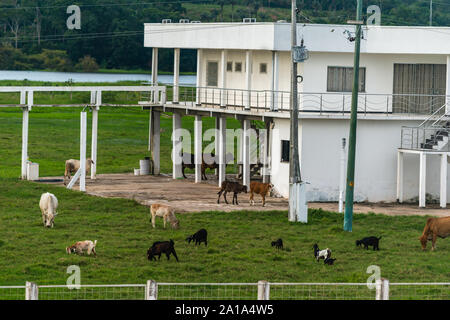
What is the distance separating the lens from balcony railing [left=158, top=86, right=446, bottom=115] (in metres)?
41.8

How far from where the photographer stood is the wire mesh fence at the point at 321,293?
22203 millimetres

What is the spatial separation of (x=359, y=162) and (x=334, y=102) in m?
2.52

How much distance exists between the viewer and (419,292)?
23.7m

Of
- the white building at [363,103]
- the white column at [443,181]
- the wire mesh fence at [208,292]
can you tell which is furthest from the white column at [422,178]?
the wire mesh fence at [208,292]

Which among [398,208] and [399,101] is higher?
[399,101]

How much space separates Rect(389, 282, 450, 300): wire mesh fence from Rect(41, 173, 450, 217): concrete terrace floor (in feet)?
45.4

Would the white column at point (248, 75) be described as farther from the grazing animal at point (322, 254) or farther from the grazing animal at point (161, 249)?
the grazing animal at point (161, 249)

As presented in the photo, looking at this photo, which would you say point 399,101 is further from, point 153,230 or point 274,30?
point 153,230

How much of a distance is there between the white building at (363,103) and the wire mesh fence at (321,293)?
16.7 m

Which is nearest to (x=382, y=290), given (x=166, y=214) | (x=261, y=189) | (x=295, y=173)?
(x=166, y=214)

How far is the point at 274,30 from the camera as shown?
136 ft

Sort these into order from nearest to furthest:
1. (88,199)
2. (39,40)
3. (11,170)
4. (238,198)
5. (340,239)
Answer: (340,239)
(88,199)
(238,198)
(11,170)
(39,40)
